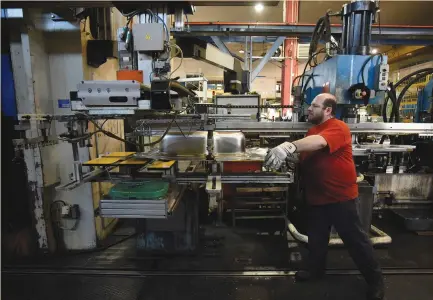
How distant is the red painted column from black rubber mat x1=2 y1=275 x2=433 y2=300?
3088 millimetres

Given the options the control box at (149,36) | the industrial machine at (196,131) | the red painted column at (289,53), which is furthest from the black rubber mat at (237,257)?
the red painted column at (289,53)

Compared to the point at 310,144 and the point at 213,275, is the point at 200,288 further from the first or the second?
the point at 310,144

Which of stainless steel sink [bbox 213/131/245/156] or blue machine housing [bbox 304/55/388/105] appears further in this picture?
stainless steel sink [bbox 213/131/245/156]

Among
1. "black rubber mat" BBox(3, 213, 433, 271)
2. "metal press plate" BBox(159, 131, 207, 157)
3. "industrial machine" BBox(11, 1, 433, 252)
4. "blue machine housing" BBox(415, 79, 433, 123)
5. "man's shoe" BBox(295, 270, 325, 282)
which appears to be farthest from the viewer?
"blue machine housing" BBox(415, 79, 433, 123)

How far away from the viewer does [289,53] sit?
4219mm

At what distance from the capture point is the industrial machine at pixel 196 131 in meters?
1.37

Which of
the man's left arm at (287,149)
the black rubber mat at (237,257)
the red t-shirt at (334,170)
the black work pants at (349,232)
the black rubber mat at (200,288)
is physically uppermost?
the man's left arm at (287,149)

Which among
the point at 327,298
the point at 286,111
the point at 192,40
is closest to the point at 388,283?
the point at 327,298

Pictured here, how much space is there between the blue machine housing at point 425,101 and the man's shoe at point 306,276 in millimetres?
2181

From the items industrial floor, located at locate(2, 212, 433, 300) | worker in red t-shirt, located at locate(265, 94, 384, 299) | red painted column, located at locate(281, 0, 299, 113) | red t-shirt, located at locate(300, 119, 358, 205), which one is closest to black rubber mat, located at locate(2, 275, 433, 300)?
industrial floor, located at locate(2, 212, 433, 300)

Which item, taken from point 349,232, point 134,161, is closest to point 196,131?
point 134,161

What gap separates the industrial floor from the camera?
1881 mm

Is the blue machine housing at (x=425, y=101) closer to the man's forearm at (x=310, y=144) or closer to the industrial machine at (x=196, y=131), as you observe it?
the industrial machine at (x=196, y=131)

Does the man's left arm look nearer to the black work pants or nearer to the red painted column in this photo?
the black work pants
